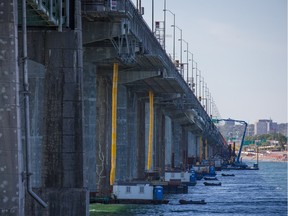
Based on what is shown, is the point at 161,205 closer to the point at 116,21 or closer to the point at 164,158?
the point at 116,21

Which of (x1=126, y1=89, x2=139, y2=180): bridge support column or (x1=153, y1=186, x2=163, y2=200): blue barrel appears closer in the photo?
(x1=153, y1=186, x2=163, y2=200): blue barrel

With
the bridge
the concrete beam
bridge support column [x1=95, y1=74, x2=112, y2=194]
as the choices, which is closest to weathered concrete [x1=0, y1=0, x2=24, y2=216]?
the bridge

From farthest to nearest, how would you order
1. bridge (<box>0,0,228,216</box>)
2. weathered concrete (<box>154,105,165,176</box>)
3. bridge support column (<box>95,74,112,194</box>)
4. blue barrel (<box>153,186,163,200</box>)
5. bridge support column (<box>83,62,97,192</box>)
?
weathered concrete (<box>154,105,165,176</box>), blue barrel (<box>153,186,163,200</box>), bridge support column (<box>95,74,112,194</box>), bridge support column (<box>83,62,97,192</box>), bridge (<box>0,0,228,216</box>)

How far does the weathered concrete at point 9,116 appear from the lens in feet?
101

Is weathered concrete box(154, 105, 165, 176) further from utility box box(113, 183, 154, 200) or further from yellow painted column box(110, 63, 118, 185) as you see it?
yellow painted column box(110, 63, 118, 185)

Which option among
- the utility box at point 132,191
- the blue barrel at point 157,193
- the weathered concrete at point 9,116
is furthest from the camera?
the blue barrel at point 157,193

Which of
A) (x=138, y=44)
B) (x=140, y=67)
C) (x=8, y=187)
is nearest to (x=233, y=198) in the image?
(x=140, y=67)

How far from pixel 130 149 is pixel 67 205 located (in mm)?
57784

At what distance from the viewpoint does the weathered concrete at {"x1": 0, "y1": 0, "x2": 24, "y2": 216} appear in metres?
30.7

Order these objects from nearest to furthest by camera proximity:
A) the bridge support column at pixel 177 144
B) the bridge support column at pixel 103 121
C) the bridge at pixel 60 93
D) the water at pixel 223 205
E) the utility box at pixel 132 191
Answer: the bridge at pixel 60 93, the utility box at pixel 132 191, the water at pixel 223 205, the bridge support column at pixel 103 121, the bridge support column at pixel 177 144

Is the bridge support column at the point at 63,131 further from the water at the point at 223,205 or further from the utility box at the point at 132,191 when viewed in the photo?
the utility box at the point at 132,191

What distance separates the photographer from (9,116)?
1211 inches

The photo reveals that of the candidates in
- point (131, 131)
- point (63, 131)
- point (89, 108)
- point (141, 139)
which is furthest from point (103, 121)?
point (63, 131)

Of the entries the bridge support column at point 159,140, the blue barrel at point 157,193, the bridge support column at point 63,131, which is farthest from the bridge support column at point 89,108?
the bridge support column at point 159,140
